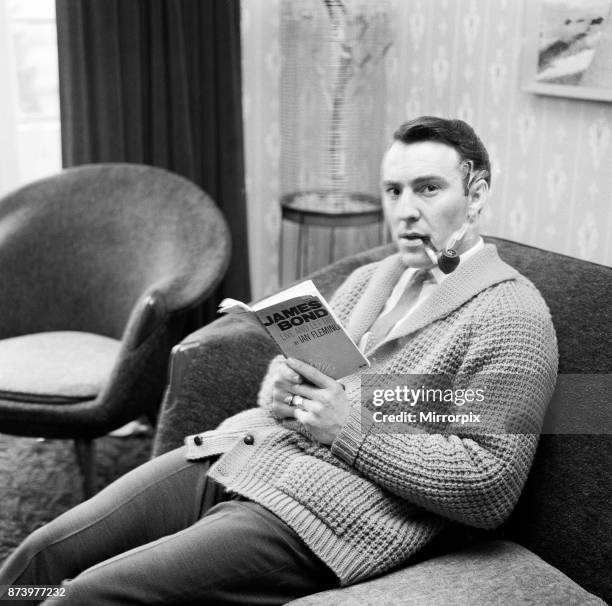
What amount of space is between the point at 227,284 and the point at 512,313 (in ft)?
6.34

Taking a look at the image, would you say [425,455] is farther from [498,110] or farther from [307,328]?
[498,110]

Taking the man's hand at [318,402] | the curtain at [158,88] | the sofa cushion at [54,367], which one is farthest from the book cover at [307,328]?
the curtain at [158,88]

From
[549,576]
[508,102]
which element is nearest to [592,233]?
[508,102]

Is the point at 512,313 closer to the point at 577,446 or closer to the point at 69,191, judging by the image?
the point at 577,446

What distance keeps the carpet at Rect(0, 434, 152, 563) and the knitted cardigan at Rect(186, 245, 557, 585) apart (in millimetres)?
1049

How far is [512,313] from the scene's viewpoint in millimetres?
1490

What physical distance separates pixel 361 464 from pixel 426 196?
498mm

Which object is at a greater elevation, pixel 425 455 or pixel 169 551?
pixel 425 455

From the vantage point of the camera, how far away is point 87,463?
7.66ft

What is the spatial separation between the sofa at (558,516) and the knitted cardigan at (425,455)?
73 millimetres

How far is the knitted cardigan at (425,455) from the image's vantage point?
140 centimetres

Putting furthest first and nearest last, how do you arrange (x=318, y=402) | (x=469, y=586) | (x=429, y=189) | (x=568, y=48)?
1. (x=568, y=48)
2. (x=429, y=189)
3. (x=318, y=402)
4. (x=469, y=586)

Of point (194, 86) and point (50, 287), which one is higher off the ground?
point (194, 86)

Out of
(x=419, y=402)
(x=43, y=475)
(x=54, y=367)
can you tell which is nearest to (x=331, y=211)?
(x=54, y=367)
